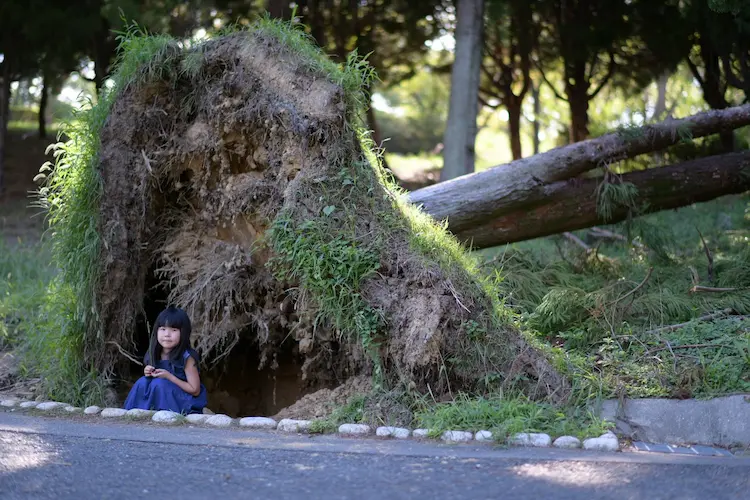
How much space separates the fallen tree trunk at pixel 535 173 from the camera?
7125 millimetres

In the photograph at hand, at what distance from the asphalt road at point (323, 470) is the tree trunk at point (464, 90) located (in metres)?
7.63

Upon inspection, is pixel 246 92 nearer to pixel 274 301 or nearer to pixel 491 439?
pixel 274 301

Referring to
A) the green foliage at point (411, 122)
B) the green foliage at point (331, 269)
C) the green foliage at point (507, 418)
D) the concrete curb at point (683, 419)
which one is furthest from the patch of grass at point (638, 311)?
the green foliage at point (411, 122)

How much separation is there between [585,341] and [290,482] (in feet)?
10.8

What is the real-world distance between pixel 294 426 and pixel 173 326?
1.24 m

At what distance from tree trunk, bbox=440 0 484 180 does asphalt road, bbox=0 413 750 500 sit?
7626 mm

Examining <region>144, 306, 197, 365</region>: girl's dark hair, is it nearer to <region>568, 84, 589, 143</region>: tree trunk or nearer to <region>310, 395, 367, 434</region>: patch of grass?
<region>310, 395, 367, 434</region>: patch of grass

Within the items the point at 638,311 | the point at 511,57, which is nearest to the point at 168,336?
the point at 638,311

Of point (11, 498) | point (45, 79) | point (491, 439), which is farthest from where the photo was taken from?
point (45, 79)

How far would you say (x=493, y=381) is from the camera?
500 cm

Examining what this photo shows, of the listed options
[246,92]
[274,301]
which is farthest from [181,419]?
[246,92]

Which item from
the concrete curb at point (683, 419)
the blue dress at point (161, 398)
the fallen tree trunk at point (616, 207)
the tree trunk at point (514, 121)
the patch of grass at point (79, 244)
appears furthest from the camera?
the tree trunk at point (514, 121)

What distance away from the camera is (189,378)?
17.8 ft

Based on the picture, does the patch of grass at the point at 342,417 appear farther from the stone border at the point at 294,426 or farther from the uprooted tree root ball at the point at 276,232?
the uprooted tree root ball at the point at 276,232
